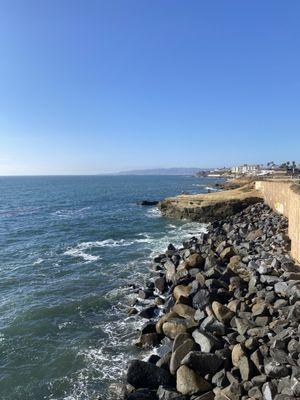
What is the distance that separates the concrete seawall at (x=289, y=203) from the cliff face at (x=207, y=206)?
9.41ft

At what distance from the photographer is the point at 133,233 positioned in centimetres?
3969

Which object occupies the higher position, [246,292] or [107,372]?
[246,292]

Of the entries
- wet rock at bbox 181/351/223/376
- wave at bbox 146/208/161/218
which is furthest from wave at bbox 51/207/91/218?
wet rock at bbox 181/351/223/376

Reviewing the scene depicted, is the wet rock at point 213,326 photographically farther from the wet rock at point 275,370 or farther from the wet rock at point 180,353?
the wet rock at point 275,370

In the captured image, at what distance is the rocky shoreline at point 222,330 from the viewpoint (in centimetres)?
1096

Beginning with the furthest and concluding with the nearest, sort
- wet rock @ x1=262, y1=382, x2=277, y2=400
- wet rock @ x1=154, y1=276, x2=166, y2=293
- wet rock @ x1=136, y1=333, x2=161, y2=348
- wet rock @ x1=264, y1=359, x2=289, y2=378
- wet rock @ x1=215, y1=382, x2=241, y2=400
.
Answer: wet rock @ x1=154, y1=276, x2=166, y2=293, wet rock @ x1=136, y1=333, x2=161, y2=348, wet rock @ x1=264, y1=359, x2=289, y2=378, wet rock @ x1=215, y1=382, x2=241, y2=400, wet rock @ x1=262, y1=382, x2=277, y2=400

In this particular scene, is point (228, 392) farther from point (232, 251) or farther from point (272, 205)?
point (272, 205)

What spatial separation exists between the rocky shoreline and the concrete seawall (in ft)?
3.13

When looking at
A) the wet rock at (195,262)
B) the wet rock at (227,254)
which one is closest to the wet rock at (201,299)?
the wet rock at (195,262)

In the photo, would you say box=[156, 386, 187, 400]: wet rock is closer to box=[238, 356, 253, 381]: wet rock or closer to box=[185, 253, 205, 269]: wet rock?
box=[238, 356, 253, 381]: wet rock

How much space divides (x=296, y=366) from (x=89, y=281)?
14.9m

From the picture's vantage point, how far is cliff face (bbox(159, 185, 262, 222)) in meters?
45.8

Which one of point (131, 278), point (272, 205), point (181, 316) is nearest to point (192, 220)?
point (272, 205)

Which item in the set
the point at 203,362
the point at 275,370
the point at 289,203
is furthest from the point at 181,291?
the point at 289,203
